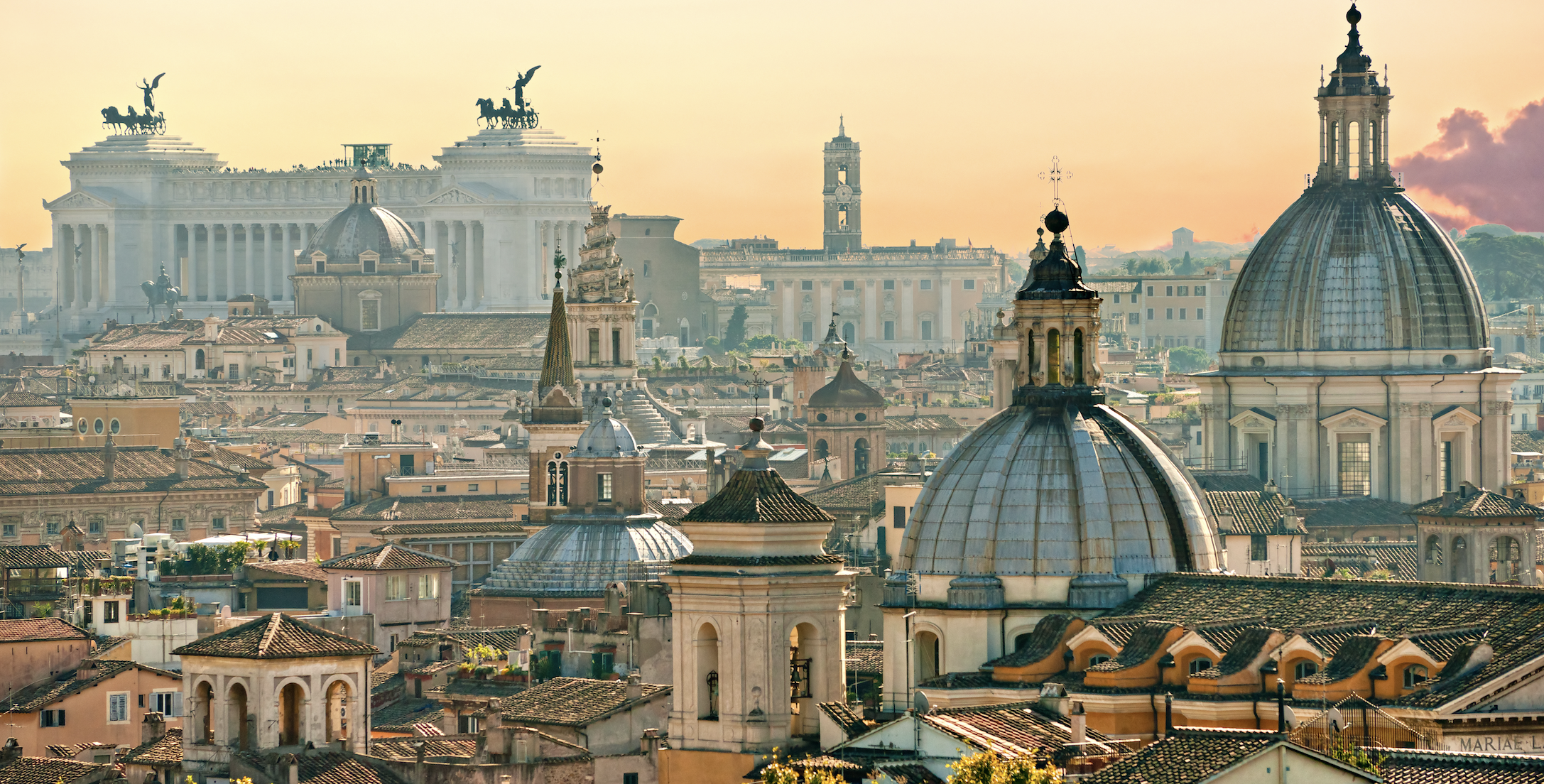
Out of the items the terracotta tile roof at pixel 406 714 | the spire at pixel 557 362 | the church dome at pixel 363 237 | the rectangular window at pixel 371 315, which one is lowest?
the terracotta tile roof at pixel 406 714

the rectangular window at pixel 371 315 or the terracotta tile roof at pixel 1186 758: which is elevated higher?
the rectangular window at pixel 371 315

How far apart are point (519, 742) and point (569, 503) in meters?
33.2

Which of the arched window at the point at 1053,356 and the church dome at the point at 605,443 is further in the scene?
the church dome at the point at 605,443

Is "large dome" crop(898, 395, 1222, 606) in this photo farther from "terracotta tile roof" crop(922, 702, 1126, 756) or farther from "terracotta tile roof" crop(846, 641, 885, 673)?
"terracotta tile roof" crop(922, 702, 1126, 756)

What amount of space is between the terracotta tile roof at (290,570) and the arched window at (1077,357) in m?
35.6

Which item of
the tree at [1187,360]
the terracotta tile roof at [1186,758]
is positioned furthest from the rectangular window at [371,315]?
the terracotta tile roof at [1186,758]

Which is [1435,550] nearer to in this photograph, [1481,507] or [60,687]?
[1481,507]

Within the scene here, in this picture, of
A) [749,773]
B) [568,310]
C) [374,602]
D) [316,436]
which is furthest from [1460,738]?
[316,436]

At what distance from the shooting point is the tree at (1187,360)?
187500mm

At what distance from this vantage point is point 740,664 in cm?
4866

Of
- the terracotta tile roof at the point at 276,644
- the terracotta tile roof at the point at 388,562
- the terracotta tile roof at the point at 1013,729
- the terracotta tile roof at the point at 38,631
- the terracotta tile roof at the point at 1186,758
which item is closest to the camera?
the terracotta tile roof at the point at 1186,758

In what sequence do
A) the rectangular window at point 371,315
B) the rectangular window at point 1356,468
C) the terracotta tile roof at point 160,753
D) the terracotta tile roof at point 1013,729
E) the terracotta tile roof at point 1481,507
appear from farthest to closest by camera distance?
the rectangular window at point 371,315
the rectangular window at point 1356,468
the terracotta tile roof at point 1481,507
the terracotta tile roof at point 160,753
the terracotta tile roof at point 1013,729

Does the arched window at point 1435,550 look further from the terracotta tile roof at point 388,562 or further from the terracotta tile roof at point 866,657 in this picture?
the terracotta tile roof at point 388,562

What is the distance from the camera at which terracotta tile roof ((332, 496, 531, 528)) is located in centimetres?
10275
